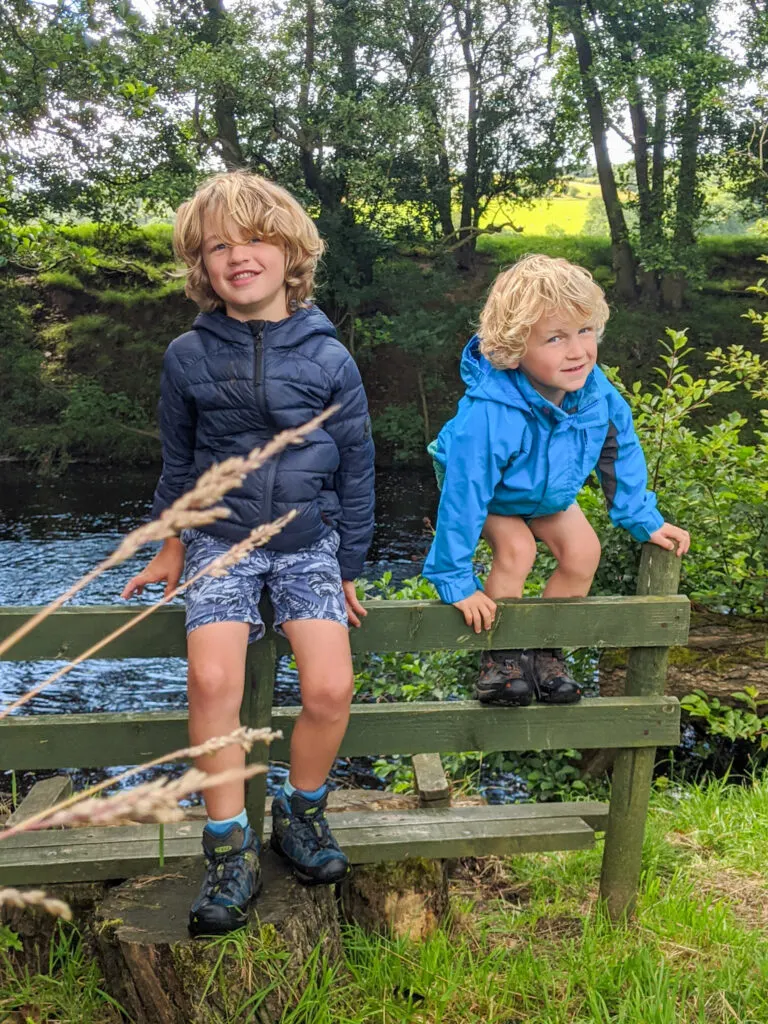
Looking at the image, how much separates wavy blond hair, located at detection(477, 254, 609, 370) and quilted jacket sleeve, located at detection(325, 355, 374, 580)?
1.49ft

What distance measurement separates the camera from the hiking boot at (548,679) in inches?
115

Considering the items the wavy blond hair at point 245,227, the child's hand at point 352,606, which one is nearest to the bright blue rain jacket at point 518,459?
the child's hand at point 352,606

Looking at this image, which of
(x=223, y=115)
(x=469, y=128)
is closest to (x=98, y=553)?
(x=223, y=115)

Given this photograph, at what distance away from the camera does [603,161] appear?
56.2 feet

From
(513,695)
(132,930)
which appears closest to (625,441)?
Result: (513,695)

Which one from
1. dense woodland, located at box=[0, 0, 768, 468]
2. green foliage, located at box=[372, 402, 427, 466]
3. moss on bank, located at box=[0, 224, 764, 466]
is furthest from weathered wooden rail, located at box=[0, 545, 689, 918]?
moss on bank, located at box=[0, 224, 764, 466]

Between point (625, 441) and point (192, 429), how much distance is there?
1385 millimetres

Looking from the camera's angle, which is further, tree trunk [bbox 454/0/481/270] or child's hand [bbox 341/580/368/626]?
tree trunk [bbox 454/0/481/270]

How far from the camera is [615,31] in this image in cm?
1570

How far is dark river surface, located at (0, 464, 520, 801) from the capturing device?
7246 mm

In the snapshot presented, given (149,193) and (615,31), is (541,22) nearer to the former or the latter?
(615,31)

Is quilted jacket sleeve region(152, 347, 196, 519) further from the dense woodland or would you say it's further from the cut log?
the dense woodland

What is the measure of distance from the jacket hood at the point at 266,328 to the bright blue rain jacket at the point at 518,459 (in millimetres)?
517

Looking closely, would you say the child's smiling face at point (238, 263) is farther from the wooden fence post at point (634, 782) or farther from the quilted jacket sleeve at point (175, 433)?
the wooden fence post at point (634, 782)
